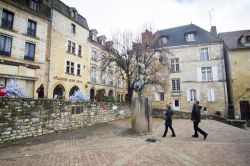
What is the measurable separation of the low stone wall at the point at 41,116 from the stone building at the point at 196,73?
543 inches

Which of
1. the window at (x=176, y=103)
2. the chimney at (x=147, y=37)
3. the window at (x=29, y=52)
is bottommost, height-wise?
the window at (x=176, y=103)

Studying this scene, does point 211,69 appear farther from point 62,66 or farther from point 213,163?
point 213,163

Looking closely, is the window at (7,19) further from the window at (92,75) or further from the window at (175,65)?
the window at (175,65)

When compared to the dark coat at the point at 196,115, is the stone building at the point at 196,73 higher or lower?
higher

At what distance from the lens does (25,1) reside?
1895 cm

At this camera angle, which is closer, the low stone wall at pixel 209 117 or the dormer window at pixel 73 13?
the low stone wall at pixel 209 117

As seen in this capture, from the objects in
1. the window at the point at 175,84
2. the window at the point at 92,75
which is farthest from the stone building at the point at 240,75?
the window at the point at 92,75

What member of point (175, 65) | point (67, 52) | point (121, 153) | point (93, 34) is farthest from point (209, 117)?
point (93, 34)

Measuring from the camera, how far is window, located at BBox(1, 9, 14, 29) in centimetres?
1706

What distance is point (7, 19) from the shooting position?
17.4 m

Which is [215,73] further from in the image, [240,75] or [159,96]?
[159,96]

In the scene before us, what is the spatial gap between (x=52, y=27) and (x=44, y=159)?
751 inches

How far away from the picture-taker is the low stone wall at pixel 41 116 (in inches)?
306

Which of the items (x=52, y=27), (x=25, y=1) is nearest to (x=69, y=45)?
(x=52, y=27)
